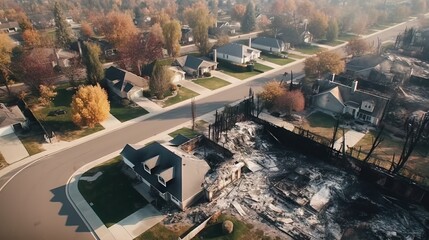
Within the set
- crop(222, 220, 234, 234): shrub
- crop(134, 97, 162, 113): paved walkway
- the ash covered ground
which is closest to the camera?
crop(222, 220, 234, 234): shrub

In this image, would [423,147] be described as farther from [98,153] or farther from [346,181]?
[98,153]

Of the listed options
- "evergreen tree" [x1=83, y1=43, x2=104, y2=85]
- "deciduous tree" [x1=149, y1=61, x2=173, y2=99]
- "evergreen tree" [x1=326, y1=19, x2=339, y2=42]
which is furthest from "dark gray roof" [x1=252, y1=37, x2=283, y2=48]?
"evergreen tree" [x1=83, y1=43, x2=104, y2=85]

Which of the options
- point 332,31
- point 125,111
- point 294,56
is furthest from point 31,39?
point 332,31

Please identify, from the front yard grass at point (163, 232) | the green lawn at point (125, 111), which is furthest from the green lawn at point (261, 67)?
the front yard grass at point (163, 232)

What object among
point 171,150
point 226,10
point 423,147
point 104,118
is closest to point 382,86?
point 423,147

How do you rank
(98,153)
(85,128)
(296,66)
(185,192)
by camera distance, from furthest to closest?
(296,66)
(85,128)
(98,153)
(185,192)

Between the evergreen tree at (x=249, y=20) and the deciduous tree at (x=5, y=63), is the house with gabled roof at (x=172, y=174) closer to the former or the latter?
the deciduous tree at (x=5, y=63)

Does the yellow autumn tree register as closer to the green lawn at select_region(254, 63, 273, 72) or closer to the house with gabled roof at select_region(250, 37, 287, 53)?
the green lawn at select_region(254, 63, 273, 72)
